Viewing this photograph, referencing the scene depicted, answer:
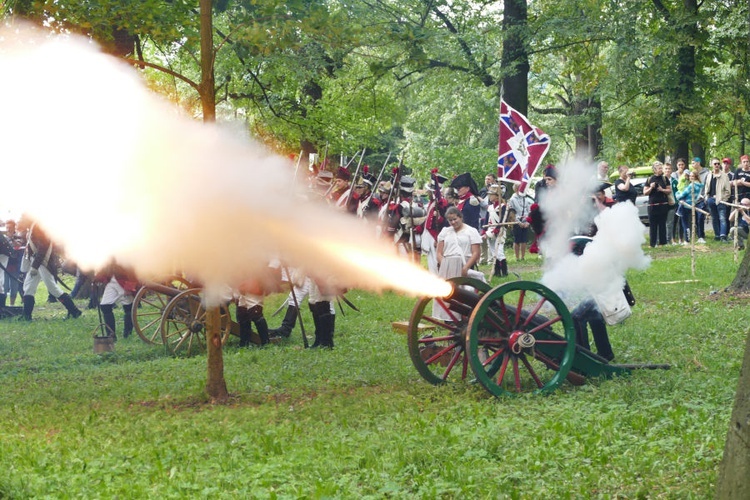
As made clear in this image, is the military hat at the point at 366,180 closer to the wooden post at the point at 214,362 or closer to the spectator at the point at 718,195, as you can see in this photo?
the spectator at the point at 718,195

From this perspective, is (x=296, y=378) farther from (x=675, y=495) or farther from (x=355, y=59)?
(x=355, y=59)

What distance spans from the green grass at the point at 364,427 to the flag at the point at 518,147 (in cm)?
333

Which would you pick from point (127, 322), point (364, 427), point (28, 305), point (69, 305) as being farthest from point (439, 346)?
point (28, 305)

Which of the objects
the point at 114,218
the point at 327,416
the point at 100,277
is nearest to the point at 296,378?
the point at 327,416

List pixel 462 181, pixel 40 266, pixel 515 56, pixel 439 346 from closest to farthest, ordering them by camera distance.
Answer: pixel 439 346 < pixel 462 181 < pixel 40 266 < pixel 515 56

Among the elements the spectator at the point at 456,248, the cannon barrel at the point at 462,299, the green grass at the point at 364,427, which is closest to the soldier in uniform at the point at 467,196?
the spectator at the point at 456,248

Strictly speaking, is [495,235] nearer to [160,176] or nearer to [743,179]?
[743,179]

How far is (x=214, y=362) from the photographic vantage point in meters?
9.41

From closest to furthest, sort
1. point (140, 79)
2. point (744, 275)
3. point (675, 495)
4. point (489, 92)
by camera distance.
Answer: point (675, 495), point (140, 79), point (744, 275), point (489, 92)

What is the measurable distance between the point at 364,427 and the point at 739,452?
371cm

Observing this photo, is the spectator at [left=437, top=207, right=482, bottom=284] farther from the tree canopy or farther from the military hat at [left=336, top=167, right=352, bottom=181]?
the tree canopy

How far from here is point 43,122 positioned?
1042cm

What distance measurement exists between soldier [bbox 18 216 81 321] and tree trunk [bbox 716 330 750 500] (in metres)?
14.8

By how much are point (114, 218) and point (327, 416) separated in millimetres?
3919
